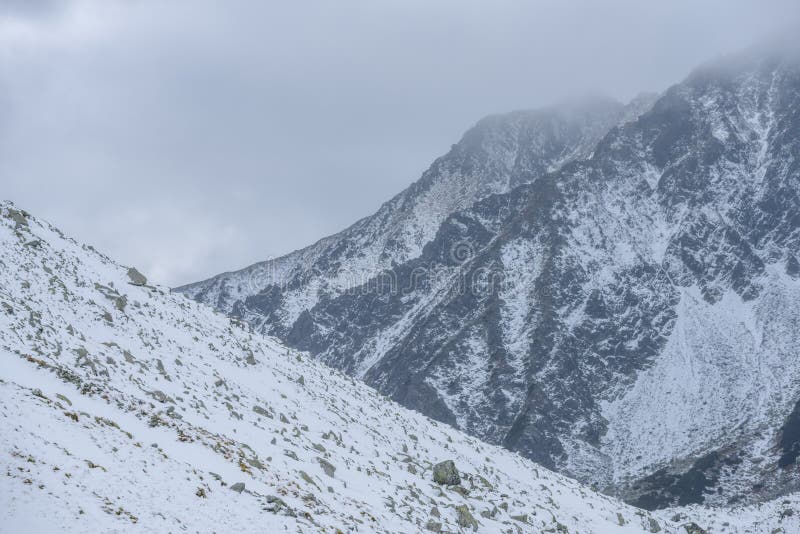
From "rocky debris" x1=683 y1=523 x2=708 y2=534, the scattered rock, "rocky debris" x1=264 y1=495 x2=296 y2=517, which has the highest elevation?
"rocky debris" x1=683 y1=523 x2=708 y2=534

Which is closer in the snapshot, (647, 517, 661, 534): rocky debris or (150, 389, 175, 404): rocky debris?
(150, 389, 175, 404): rocky debris

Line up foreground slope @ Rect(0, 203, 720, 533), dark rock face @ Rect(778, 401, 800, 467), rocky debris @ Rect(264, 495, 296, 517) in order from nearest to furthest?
foreground slope @ Rect(0, 203, 720, 533)
rocky debris @ Rect(264, 495, 296, 517)
dark rock face @ Rect(778, 401, 800, 467)

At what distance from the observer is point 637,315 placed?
144125 mm

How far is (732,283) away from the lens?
142 m

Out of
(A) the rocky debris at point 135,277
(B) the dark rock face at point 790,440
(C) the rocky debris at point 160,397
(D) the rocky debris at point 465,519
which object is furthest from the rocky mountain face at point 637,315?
(C) the rocky debris at point 160,397

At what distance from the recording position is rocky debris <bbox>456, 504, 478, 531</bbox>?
28.1 metres

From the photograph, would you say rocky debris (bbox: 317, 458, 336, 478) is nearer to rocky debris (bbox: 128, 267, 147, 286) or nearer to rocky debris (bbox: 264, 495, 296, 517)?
rocky debris (bbox: 264, 495, 296, 517)

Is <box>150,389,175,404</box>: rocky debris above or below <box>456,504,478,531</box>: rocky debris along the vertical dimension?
below

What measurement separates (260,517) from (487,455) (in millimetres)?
29750

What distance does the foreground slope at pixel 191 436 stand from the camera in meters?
17.8

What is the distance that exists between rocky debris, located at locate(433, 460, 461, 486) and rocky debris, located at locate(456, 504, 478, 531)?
4374 millimetres

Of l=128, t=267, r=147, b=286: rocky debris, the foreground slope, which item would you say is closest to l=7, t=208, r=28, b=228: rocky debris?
the foreground slope

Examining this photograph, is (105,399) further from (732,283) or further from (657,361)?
(732,283)

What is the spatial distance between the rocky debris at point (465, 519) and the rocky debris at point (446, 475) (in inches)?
172
